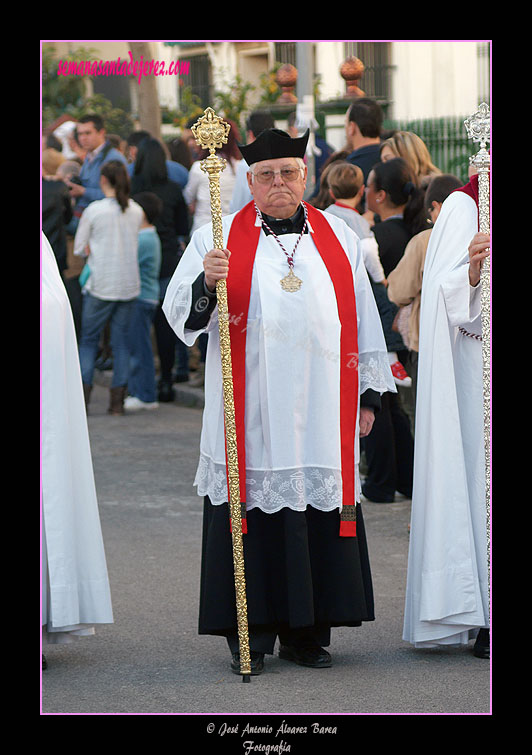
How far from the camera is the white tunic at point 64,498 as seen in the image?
5.54 m

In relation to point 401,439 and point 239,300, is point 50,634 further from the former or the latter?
point 401,439

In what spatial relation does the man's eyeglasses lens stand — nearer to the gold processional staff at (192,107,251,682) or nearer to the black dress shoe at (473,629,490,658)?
the gold processional staff at (192,107,251,682)

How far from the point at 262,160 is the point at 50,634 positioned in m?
2.09

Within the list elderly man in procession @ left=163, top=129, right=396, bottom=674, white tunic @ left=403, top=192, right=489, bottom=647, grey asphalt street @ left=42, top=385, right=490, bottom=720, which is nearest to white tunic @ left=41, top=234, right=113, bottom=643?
grey asphalt street @ left=42, top=385, right=490, bottom=720

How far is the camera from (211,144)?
549cm

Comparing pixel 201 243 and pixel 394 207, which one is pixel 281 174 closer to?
pixel 201 243

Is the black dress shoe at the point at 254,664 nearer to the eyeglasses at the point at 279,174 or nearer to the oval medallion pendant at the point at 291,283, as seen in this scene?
the oval medallion pendant at the point at 291,283

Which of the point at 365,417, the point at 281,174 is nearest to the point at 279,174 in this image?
the point at 281,174

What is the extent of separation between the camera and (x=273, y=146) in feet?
18.1

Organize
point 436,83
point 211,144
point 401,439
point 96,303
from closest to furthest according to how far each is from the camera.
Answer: point 211,144 < point 401,439 < point 96,303 < point 436,83

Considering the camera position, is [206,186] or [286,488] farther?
[206,186]

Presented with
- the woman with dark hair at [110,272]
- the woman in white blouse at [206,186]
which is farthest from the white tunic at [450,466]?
the woman with dark hair at [110,272]

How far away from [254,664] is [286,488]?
709 millimetres

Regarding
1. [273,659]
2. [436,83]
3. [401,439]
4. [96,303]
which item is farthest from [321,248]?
[436,83]
